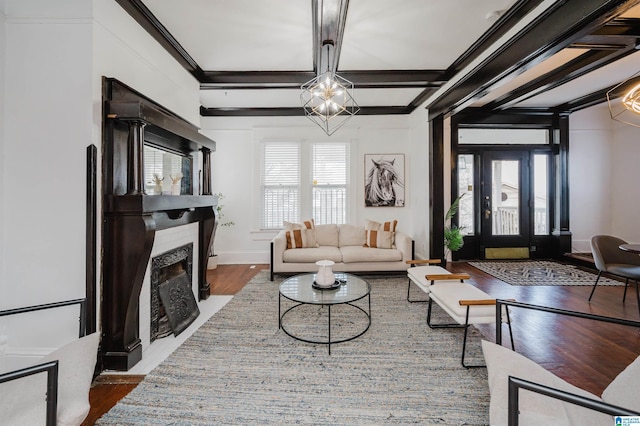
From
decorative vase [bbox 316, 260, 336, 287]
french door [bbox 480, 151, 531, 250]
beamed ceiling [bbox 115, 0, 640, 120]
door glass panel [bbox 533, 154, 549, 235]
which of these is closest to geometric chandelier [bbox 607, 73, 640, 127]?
beamed ceiling [bbox 115, 0, 640, 120]

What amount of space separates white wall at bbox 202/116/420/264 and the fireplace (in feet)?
7.49

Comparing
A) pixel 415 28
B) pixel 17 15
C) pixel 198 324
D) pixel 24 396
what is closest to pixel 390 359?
pixel 198 324

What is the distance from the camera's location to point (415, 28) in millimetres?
2711

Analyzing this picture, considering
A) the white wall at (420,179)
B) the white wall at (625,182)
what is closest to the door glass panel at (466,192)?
the white wall at (420,179)

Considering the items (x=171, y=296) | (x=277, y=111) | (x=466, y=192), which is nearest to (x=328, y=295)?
(x=171, y=296)

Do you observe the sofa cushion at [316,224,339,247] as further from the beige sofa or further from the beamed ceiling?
the beamed ceiling

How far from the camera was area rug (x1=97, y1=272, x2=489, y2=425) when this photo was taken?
1577 mm

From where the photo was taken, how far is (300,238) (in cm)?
452

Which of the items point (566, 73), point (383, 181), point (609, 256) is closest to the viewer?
point (609, 256)

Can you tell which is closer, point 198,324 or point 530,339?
point 530,339

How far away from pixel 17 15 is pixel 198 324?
2.86m

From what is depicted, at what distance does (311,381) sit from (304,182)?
3896 millimetres

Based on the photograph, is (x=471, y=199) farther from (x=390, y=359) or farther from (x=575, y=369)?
(x=390, y=359)

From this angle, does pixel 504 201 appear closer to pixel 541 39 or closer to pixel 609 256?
pixel 609 256
